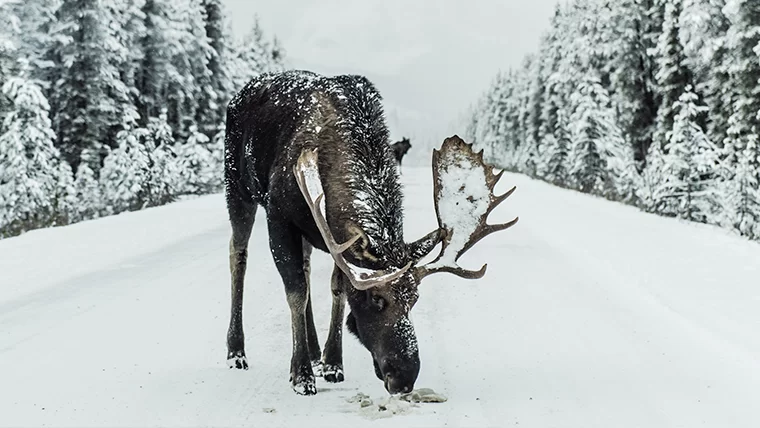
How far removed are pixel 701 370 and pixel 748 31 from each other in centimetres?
1959

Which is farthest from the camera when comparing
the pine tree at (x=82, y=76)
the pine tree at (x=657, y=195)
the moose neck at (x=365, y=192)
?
the pine tree at (x=82, y=76)

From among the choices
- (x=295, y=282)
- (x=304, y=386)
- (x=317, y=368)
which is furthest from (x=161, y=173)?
(x=304, y=386)

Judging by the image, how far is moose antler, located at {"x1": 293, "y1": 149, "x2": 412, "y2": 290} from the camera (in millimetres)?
3816

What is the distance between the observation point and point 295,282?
475cm

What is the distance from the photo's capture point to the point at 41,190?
69.7 feet

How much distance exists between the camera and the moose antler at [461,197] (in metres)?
4.47

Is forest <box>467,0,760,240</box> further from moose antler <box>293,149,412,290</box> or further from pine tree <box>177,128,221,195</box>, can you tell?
pine tree <box>177,128,221,195</box>

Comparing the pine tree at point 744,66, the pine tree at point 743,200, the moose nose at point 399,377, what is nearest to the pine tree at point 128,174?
the pine tree at point 743,200

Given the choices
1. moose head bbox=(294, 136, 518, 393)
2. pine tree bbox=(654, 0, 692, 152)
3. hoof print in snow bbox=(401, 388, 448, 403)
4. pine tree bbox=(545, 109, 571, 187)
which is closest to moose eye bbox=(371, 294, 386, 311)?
moose head bbox=(294, 136, 518, 393)

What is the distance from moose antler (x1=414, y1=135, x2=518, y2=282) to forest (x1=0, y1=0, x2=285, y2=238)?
11.9 m

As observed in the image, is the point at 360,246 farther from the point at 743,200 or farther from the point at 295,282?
the point at 743,200

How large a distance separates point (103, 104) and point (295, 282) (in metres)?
27.9

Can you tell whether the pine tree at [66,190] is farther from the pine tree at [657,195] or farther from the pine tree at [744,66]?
the pine tree at [744,66]

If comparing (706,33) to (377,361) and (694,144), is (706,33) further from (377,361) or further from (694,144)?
(377,361)
